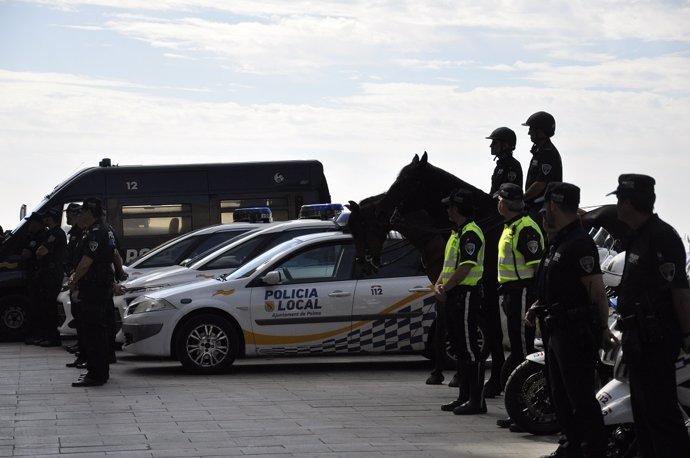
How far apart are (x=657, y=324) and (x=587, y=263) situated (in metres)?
0.97

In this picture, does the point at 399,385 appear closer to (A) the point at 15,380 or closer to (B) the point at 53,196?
(A) the point at 15,380

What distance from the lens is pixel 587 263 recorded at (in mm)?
7773

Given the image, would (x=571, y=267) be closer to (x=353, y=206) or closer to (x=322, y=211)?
(x=353, y=206)

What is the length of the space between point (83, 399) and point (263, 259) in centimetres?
353

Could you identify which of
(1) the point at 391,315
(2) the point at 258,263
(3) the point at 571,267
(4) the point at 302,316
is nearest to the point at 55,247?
(2) the point at 258,263

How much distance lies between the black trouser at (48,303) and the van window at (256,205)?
5958 millimetres

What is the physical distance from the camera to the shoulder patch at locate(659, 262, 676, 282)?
687 centimetres

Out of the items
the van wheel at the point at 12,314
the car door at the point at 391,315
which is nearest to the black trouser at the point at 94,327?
the car door at the point at 391,315

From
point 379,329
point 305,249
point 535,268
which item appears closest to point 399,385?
point 379,329

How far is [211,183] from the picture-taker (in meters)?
25.5

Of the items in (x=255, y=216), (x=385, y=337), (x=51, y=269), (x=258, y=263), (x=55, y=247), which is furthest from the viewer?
(x=255, y=216)

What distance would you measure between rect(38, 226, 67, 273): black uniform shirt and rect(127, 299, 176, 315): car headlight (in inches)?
181

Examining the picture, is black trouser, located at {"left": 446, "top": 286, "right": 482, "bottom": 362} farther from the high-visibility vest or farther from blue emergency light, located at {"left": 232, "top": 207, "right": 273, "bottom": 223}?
blue emergency light, located at {"left": 232, "top": 207, "right": 273, "bottom": 223}

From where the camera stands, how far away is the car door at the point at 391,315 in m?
14.6
